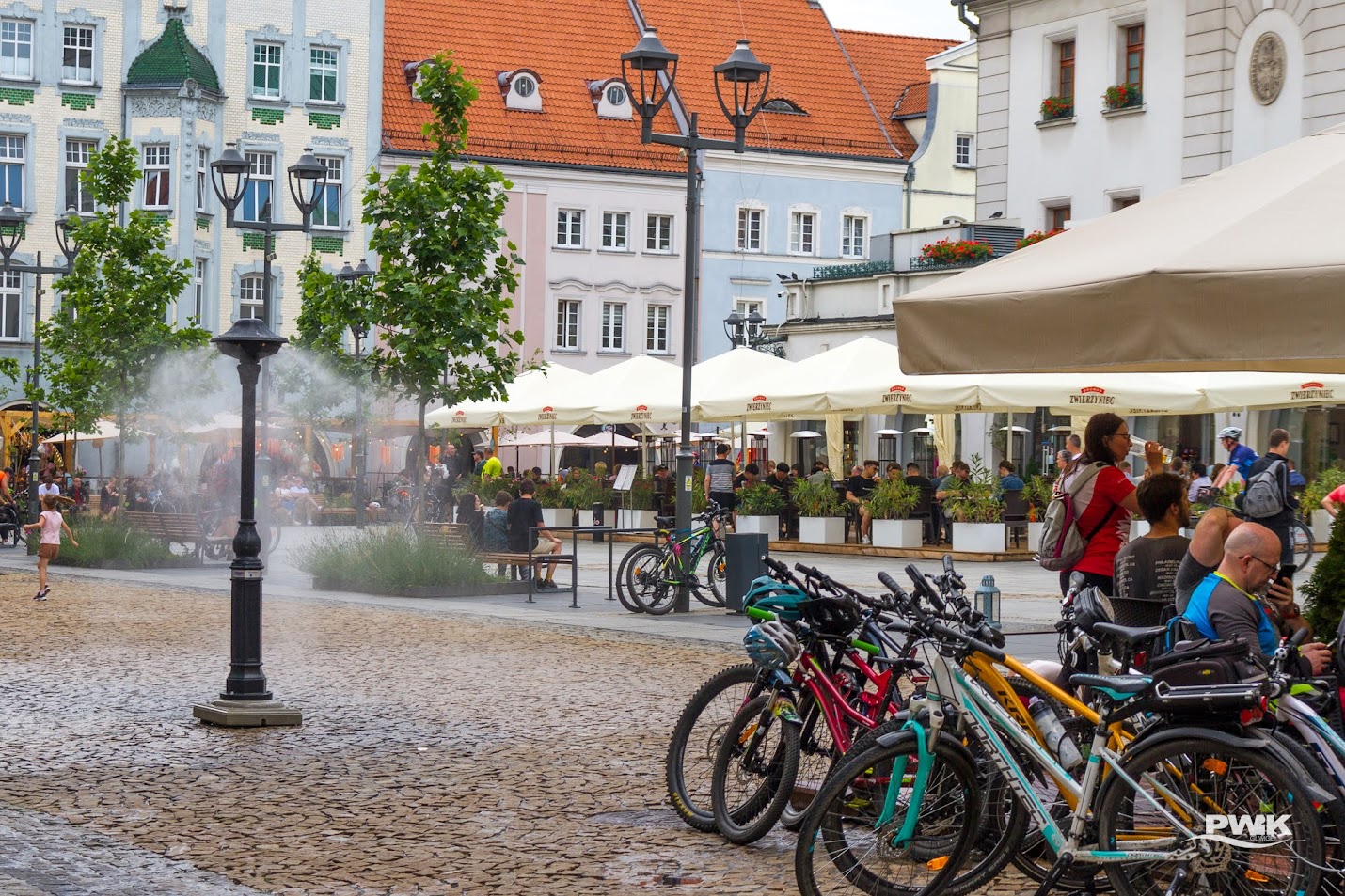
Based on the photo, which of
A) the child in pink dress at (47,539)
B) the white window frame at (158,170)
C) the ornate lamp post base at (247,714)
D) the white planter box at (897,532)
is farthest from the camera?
→ the white window frame at (158,170)

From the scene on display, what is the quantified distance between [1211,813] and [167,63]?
54281 mm

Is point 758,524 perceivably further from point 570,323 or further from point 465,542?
point 570,323

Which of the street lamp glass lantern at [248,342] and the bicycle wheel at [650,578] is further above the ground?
the street lamp glass lantern at [248,342]

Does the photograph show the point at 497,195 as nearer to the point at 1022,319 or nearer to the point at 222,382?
the point at 1022,319

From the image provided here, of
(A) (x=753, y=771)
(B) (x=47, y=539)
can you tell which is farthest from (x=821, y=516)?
(A) (x=753, y=771)

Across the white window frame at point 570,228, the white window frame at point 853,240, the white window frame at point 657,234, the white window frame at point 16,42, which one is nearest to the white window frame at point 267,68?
the white window frame at point 16,42

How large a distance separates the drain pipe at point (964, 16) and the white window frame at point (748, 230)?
22.8 metres

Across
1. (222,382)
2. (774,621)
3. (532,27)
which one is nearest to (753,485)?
(222,382)

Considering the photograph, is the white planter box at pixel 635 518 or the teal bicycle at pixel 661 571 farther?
the white planter box at pixel 635 518

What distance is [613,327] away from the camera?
62406 mm

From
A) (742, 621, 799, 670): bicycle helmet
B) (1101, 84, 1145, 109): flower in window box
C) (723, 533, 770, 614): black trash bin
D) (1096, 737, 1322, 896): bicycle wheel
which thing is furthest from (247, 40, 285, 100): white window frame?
(1096, 737, 1322, 896): bicycle wheel

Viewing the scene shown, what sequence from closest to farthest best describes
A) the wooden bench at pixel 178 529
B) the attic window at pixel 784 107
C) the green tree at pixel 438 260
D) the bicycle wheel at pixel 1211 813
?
the bicycle wheel at pixel 1211 813 < the green tree at pixel 438 260 < the wooden bench at pixel 178 529 < the attic window at pixel 784 107

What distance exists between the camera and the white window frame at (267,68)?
58.4 metres

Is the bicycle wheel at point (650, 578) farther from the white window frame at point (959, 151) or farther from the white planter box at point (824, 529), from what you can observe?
the white window frame at point (959, 151)
